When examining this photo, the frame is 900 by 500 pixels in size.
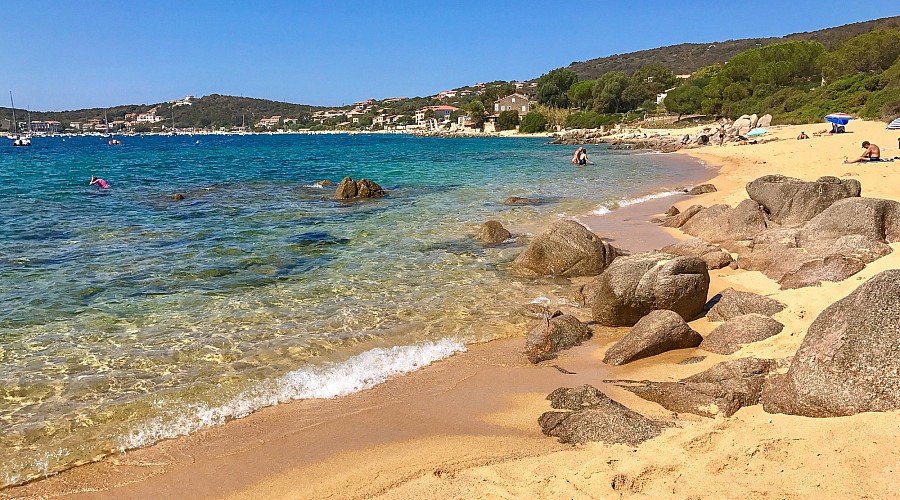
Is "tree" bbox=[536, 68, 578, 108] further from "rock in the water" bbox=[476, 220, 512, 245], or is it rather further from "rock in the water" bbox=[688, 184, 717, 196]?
"rock in the water" bbox=[476, 220, 512, 245]

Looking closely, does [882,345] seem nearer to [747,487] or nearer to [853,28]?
[747,487]

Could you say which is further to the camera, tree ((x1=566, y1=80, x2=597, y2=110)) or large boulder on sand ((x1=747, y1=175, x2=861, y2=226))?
tree ((x1=566, y1=80, x2=597, y2=110))

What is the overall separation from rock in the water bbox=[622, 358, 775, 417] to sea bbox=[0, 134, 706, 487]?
9.25ft

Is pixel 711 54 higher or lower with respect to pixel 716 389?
higher

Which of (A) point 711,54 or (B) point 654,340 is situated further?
(A) point 711,54

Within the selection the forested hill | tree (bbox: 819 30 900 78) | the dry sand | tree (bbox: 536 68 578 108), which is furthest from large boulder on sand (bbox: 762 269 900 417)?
the forested hill

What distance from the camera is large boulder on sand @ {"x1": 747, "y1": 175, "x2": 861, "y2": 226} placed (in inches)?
479

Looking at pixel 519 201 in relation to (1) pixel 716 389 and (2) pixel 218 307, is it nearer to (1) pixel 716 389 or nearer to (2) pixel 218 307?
(2) pixel 218 307

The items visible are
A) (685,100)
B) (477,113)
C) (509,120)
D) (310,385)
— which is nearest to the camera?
(310,385)

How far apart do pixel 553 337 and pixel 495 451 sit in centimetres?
275

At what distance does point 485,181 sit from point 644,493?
89.5 feet

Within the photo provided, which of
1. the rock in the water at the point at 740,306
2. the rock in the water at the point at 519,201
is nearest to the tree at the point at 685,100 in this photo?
the rock in the water at the point at 519,201

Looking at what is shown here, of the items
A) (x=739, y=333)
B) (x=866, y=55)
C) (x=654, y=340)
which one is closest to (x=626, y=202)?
(x=739, y=333)

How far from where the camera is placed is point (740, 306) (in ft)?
25.9
